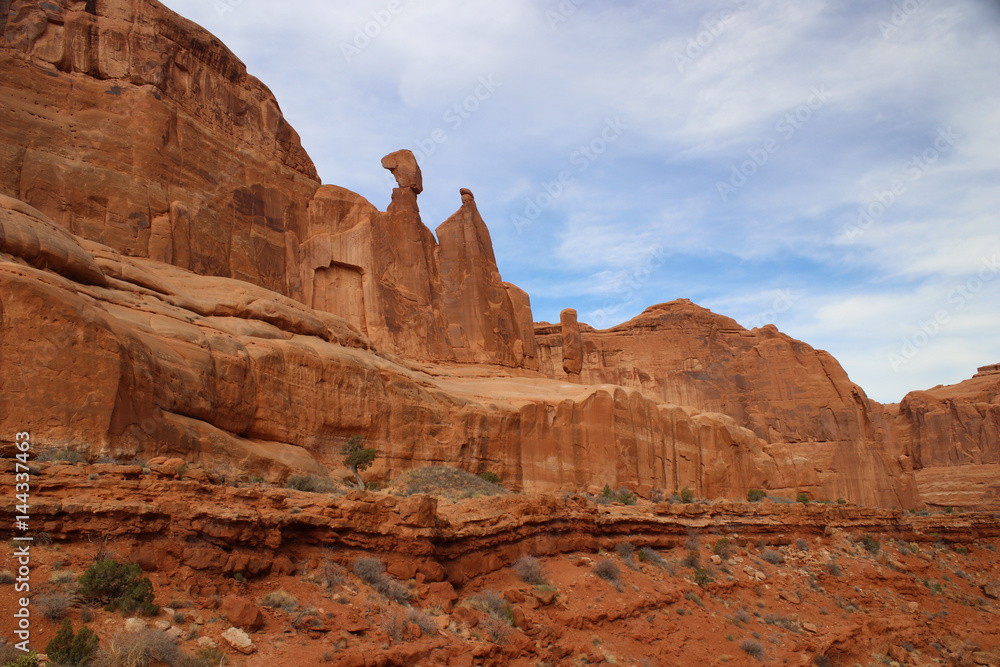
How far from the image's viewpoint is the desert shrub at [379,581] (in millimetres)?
12305

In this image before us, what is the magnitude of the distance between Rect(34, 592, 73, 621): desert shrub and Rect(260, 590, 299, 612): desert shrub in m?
2.80

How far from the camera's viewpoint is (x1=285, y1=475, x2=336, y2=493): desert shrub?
16.7 meters

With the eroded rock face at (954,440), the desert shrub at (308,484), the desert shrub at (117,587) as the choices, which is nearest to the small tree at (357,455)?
the desert shrub at (308,484)

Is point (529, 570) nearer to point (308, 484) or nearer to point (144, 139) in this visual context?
point (308, 484)

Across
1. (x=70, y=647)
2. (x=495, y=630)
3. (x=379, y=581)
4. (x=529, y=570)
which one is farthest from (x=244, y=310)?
(x=70, y=647)

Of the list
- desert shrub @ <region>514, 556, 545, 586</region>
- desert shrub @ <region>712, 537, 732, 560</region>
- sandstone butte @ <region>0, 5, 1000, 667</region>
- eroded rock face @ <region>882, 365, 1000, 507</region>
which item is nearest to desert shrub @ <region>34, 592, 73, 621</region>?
sandstone butte @ <region>0, 5, 1000, 667</region>

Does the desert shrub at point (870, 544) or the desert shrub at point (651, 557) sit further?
the desert shrub at point (870, 544)

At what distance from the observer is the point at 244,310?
1041 inches

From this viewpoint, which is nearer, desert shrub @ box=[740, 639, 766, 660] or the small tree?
desert shrub @ box=[740, 639, 766, 660]

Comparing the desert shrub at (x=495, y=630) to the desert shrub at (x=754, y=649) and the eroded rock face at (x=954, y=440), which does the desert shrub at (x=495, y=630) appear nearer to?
the desert shrub at (x=754, y=649)

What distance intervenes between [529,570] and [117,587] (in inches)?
349

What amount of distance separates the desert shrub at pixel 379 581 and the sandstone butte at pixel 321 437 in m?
0.20

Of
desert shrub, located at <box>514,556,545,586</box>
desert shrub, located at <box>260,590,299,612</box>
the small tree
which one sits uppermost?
the small tree

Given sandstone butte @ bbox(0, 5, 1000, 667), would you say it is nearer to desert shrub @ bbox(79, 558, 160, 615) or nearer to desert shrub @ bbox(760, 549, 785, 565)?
desert shrub @ bbox(79, 558, 160, 615)
